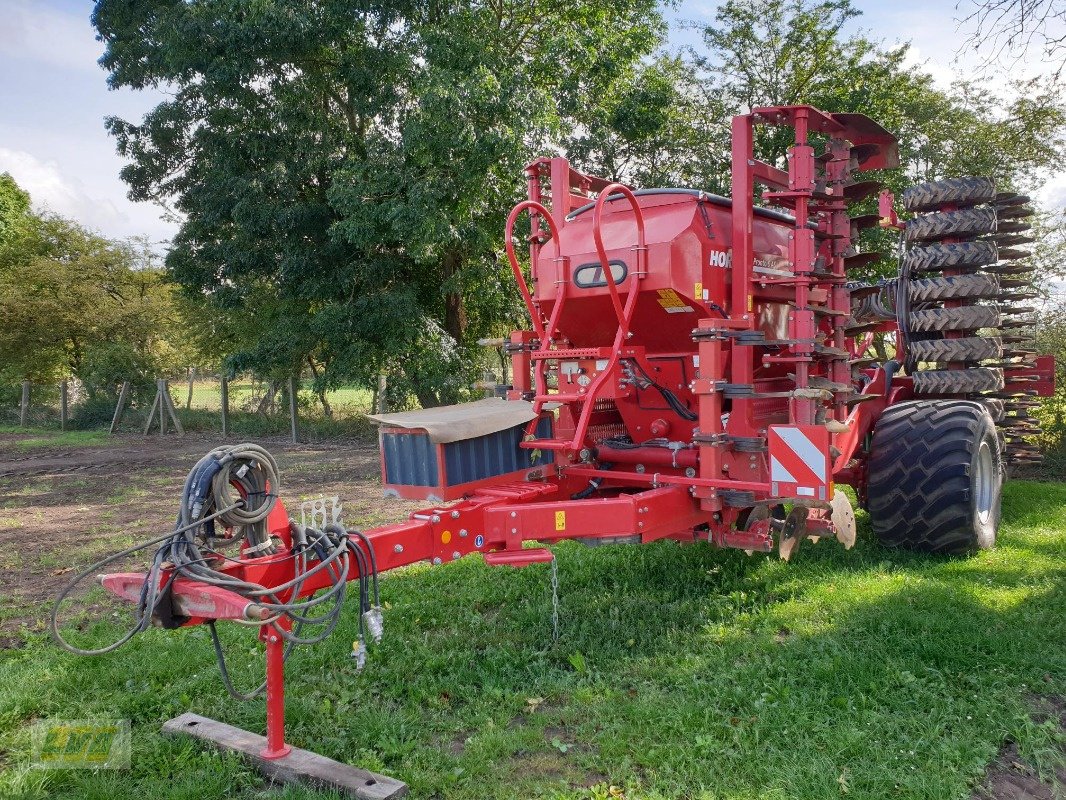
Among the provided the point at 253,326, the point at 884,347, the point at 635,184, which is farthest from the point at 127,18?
the point at 884,347

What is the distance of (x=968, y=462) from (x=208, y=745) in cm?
483

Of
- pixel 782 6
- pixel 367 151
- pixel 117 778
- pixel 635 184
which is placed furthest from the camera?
pixel 782 6

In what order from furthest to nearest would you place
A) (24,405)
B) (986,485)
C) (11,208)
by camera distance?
(11,208)
(24,405)
(986,485)

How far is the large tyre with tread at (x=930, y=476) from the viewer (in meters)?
5.34

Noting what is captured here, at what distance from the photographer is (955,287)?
6.16m

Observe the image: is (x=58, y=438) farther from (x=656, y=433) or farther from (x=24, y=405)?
(x=656, y=433)

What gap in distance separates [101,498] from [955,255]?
965 cm

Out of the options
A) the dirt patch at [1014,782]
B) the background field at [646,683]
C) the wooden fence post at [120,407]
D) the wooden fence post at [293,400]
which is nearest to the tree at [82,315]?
the wooden fence post at [120,407]

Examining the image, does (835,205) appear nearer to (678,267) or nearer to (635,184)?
(678,267)

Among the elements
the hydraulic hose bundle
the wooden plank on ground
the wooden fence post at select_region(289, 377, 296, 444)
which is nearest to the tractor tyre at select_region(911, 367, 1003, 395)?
the hydraulic hose bundle

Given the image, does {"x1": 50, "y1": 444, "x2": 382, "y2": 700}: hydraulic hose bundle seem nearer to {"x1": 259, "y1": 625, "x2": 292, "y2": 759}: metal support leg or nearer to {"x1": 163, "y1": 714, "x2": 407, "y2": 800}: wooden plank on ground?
{"x1": 259, "y1": 625, "x2": 292, "y2": 759}: metal support leg

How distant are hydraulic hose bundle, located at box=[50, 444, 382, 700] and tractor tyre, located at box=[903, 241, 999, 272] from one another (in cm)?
514

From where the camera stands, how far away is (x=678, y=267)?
4.43 meters

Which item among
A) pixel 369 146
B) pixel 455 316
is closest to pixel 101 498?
pixel 369 146
